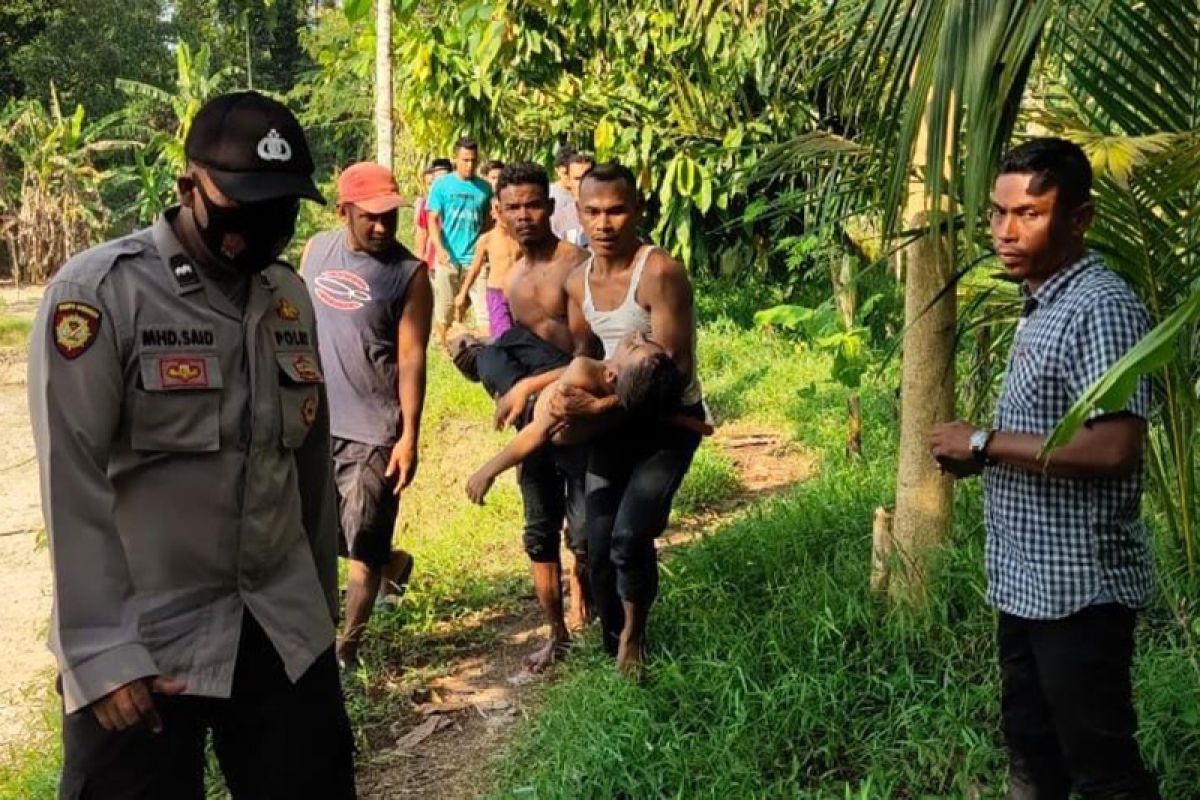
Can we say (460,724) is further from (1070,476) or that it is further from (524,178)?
(1070,476)

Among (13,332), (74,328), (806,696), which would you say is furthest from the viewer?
(13,332)

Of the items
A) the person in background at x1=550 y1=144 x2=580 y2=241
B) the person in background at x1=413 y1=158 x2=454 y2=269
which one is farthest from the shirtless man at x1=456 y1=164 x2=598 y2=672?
the person in background at x1=413 y1=158 x2=454 y2=269

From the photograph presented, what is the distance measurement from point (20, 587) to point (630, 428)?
399cm

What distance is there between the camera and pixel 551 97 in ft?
30.4

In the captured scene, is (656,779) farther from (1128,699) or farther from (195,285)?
(195,285)

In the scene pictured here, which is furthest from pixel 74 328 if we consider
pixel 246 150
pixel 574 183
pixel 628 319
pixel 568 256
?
pixel 574 183

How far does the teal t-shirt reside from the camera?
8.85m

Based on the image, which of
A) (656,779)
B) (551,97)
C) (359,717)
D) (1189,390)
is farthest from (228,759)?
(551,97)

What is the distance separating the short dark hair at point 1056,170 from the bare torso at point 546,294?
6.49 ft

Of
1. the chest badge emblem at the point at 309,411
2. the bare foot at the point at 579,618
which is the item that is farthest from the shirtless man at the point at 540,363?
the chest badge emblem at the point at 309,411

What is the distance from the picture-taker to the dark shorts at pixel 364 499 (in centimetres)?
411

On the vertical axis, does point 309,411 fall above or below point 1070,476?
above

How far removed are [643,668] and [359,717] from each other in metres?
0.98

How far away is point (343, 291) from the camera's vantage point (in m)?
4.11
